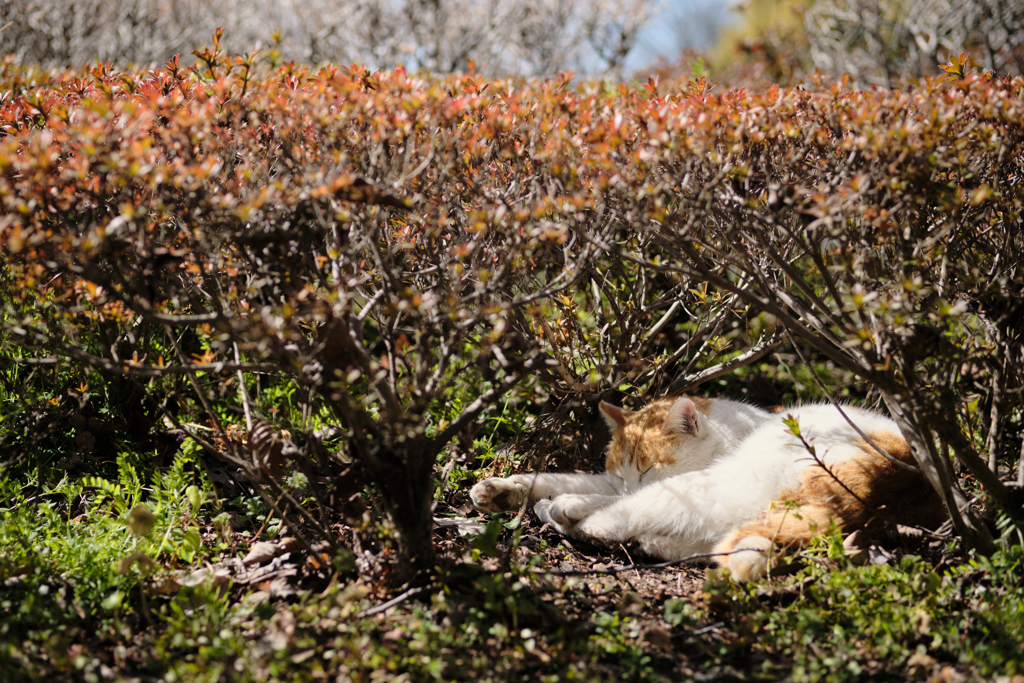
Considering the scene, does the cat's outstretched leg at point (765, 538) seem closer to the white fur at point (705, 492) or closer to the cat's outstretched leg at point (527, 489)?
the white fur at point (705, 492)

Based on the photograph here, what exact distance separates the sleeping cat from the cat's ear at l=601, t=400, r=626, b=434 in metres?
0.11

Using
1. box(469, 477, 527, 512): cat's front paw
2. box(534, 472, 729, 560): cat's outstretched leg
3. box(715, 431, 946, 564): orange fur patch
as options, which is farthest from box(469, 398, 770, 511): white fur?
box(715, 431, 946, 564): orange fur patch

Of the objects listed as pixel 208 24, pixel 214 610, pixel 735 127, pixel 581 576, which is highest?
pixel 208 24

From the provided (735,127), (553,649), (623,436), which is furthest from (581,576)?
(735,127)

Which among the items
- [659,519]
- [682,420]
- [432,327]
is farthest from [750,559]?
[432,327]

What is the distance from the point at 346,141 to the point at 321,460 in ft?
4.09

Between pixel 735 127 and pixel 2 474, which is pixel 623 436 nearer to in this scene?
pixel 735 127

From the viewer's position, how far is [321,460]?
8.50ft

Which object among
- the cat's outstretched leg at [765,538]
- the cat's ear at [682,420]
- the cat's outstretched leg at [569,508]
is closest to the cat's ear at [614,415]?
the cat's ear at [682,420]

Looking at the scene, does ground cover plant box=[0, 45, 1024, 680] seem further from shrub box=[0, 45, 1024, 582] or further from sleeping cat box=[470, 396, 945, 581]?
sleeping cat box=[470, 396, 945, 581]

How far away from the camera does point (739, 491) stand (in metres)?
3.01

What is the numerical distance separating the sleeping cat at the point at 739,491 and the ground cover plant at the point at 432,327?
0.43ft

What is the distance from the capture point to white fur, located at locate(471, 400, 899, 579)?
2.91 m

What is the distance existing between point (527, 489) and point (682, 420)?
0.88 metres
